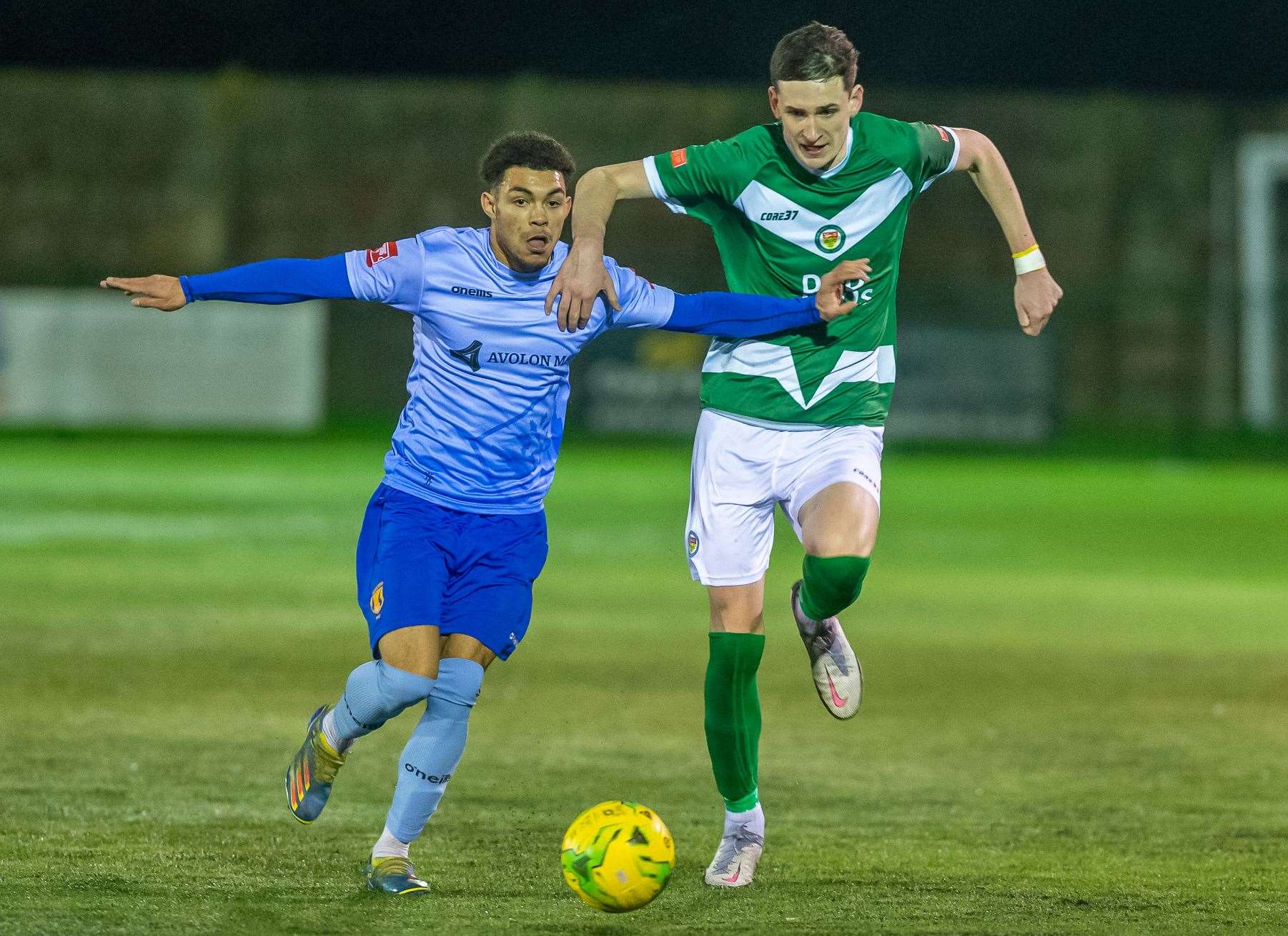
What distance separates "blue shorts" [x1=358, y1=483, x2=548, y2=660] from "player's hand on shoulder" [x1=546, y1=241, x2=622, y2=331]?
598 millimetres

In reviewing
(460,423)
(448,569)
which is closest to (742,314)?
(460,423)

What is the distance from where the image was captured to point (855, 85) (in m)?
5.30

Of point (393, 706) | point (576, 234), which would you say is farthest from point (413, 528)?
point (576, 234)

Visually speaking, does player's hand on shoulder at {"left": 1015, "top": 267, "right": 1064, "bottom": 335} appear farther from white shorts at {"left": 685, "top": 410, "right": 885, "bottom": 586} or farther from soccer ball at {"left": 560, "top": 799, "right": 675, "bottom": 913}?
soccer ball at {"left": 560, "top": 799, "right": 675, "bottom": 913}

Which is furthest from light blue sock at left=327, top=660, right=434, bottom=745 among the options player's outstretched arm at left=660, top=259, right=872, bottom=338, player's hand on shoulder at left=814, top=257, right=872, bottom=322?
player's hand on shoulder at left=814, top=257, right=872, bottom=322

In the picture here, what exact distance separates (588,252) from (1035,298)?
138cm

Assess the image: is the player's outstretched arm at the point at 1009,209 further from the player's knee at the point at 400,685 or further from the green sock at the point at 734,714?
the player's knee at the point at 400,685

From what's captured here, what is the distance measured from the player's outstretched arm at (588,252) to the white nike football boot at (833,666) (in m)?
1.32

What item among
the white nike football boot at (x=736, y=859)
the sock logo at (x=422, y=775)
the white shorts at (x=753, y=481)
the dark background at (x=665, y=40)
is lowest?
the white nike football boot at (x=736, y=859)

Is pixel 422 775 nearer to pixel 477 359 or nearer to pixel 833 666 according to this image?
pixel 477 359

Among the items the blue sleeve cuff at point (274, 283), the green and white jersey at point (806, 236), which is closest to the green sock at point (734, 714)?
the green and white jersey at point (806, 236)

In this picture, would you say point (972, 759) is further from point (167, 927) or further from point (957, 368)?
point (957, 368)

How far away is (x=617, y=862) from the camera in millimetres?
4594

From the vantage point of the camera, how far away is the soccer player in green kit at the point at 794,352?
529 cm
